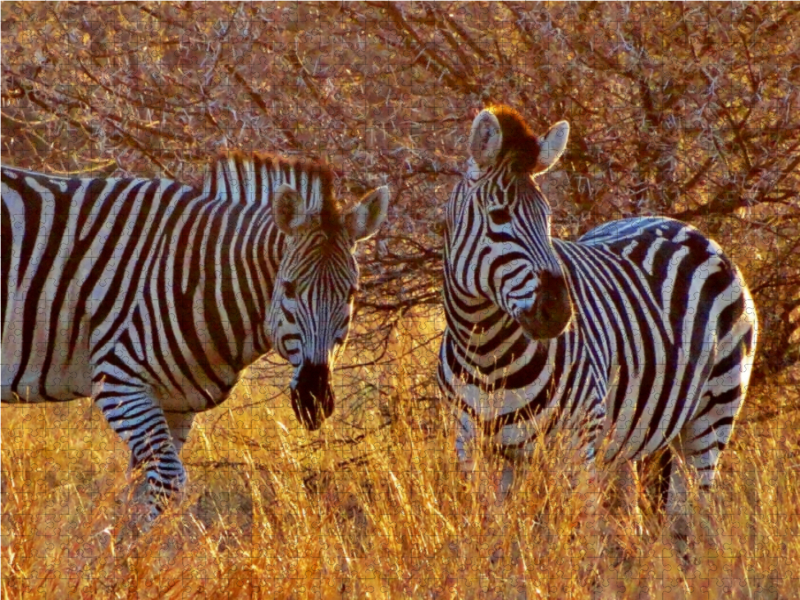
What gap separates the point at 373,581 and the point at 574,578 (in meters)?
0.57

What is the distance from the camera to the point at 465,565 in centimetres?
309

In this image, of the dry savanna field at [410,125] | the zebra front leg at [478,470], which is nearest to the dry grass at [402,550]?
the zebra front leg at [478,470]

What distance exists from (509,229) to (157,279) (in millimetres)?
1586

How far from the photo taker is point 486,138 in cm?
383

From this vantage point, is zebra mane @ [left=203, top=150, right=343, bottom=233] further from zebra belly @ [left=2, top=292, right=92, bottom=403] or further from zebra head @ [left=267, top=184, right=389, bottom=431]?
zebra belly @ [left=2, top=292, right=92, bottom=403]

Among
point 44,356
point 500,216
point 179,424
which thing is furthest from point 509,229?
point 44,356

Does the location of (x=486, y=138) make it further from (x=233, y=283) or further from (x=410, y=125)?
(x=410, y=125)

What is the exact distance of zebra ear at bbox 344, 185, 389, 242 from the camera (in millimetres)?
4371

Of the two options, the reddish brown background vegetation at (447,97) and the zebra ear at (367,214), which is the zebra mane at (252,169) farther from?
the reddish brown background vegetation at (447,97)

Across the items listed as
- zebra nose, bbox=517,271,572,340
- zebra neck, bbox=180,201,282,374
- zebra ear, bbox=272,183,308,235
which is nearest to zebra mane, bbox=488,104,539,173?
zebra nose, bbox=517,271,572,340

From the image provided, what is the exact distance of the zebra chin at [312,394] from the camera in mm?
3975

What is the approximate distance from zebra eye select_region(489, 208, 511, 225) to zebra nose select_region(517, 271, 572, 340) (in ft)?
0.82

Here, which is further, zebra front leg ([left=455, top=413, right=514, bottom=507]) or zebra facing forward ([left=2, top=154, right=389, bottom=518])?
zebra facing forward ([left=2, top=154, right=389, bottom=518])

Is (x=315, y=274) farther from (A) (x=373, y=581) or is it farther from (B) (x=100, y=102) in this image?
(B) (x=100, y=102)
